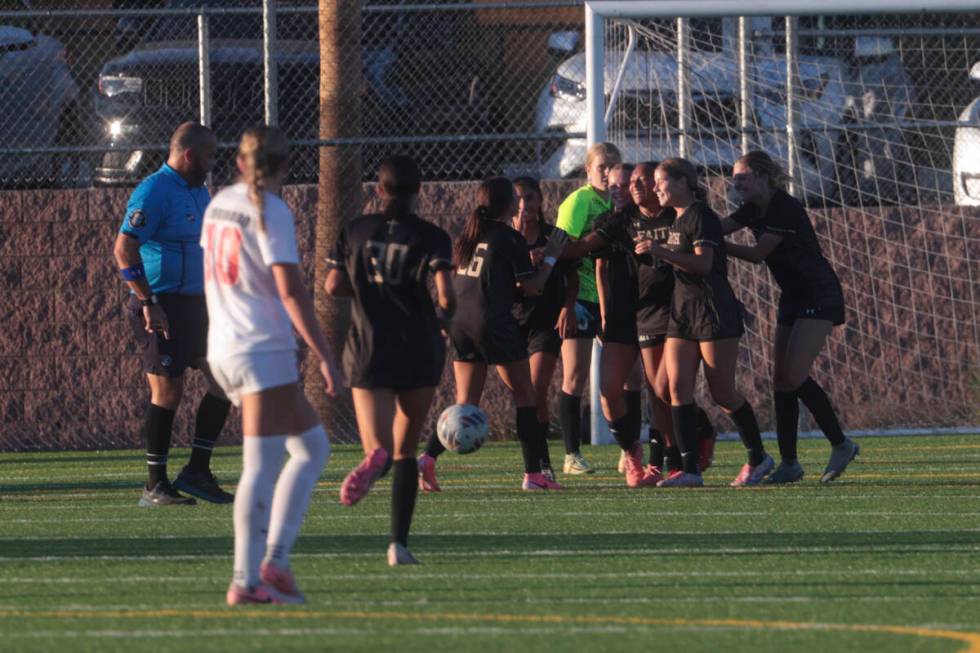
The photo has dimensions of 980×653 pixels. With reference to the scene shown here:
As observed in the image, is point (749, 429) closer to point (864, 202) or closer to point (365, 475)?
point (365, 475)

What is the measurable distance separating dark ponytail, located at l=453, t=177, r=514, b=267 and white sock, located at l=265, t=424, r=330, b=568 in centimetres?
413

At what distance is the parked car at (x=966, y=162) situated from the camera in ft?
56.5

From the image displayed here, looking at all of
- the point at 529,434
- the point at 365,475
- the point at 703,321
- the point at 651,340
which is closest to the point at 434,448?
the point at 529,434

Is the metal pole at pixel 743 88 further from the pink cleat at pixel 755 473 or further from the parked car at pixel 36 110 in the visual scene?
the parked car at pixel 36 110

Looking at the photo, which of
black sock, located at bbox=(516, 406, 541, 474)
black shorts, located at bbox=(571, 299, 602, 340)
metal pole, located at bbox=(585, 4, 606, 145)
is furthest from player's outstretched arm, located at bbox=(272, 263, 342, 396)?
metal pole, located at bbox=(585, 4, 606, 145)

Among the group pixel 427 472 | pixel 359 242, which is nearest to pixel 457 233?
pixel 427 472

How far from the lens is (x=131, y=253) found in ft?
37.1

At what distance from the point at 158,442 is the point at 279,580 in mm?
4315

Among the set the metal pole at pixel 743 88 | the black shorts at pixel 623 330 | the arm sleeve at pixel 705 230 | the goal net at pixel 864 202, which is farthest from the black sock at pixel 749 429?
the metal pole at pixel 743 88

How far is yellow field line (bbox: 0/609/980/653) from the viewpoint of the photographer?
22.8 feet

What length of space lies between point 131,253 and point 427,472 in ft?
7.48

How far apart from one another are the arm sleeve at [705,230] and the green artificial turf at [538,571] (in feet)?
4.93

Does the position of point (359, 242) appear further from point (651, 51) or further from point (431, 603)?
point (651, 51)

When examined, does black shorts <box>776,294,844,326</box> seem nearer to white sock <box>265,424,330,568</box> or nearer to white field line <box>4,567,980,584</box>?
white field line <box>4,567,980,584</box>
